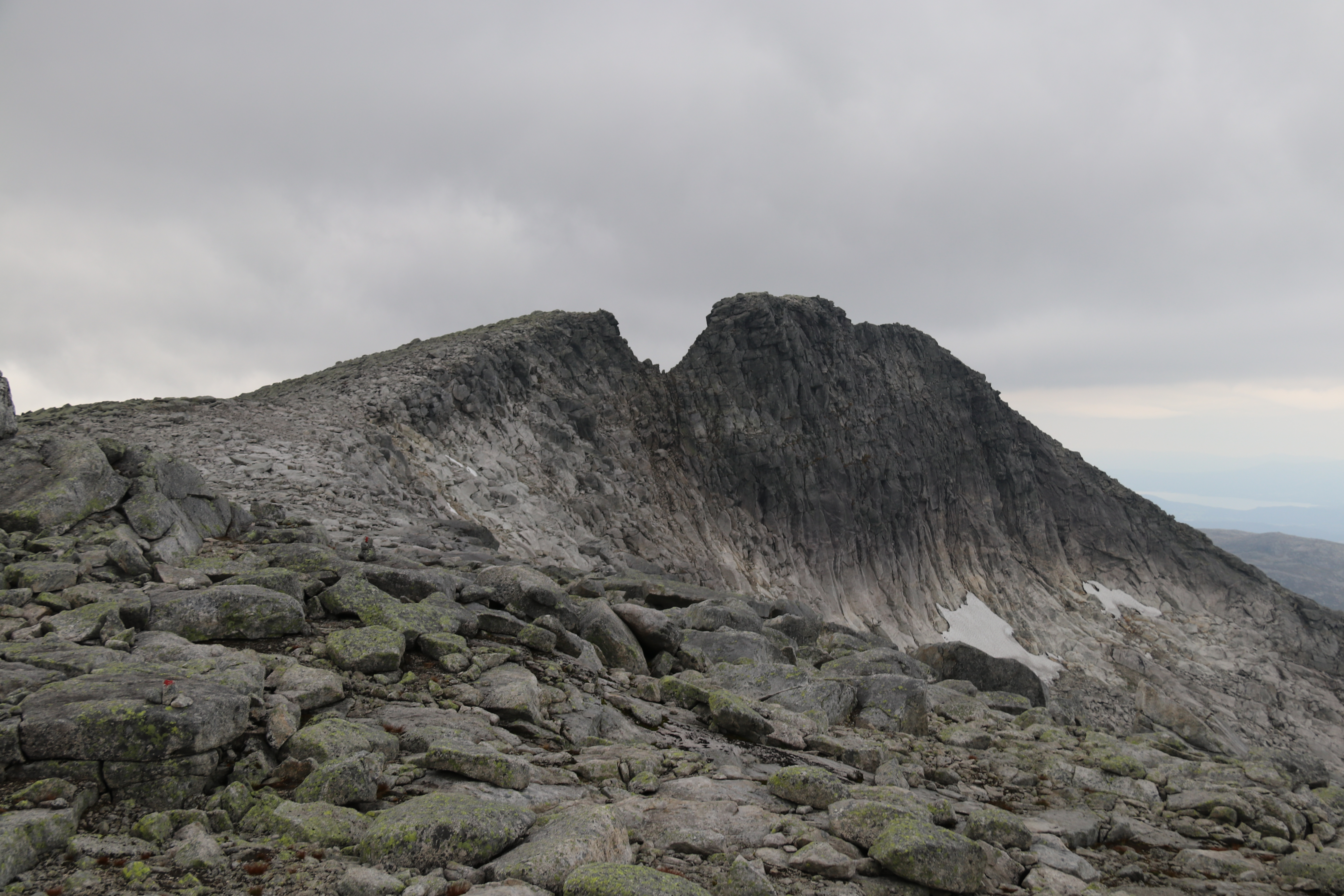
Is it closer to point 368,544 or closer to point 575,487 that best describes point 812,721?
point 368,544

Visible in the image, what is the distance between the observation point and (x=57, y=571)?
1286cm

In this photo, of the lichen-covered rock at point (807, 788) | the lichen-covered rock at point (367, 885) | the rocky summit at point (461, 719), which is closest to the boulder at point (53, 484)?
the rocky summit at point (461, 719)

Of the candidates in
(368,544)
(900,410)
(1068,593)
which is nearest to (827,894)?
(368,544)

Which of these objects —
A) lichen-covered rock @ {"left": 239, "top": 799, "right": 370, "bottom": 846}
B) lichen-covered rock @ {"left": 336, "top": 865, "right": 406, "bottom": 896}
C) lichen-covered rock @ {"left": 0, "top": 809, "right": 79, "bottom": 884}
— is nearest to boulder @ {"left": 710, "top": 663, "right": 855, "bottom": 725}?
lichen-covered rock @ {"left": 239, "top": 799, "right": 370, "bottom": 846}

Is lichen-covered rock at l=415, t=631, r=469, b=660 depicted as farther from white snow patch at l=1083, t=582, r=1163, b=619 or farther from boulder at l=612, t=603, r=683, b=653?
white snow patch at l=1083, t=582, r=1163, b=619

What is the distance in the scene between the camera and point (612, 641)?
16859 mm

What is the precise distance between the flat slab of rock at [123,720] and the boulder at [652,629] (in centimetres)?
1060

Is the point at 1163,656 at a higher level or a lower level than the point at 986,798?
lower

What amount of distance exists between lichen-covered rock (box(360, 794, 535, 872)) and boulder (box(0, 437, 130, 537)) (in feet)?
44.9

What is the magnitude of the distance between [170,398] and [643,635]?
32.8 meters

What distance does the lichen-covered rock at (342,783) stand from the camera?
26.9 feet

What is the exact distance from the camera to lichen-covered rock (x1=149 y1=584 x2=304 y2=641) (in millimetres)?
11992

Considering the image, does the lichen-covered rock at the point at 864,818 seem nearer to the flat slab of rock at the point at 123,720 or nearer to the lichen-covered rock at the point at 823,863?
the lichen-covered rock at the point at 823,863

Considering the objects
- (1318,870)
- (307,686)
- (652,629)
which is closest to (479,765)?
(307,686)
